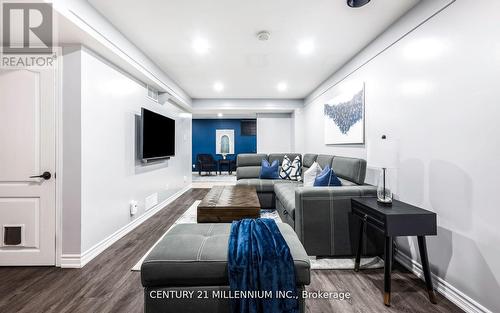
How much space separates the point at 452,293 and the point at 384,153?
1140mm

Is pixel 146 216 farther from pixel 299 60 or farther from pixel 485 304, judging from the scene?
pixel 485 304

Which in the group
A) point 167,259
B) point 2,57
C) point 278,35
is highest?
point 278,35

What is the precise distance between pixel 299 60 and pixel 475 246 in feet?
9.47

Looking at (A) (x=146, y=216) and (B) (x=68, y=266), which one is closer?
(B) (x=68, y=266)

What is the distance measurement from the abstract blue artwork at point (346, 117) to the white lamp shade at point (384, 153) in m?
1.19

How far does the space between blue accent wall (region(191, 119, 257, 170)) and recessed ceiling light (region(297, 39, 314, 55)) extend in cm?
731

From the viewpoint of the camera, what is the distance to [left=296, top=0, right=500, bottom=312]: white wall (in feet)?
4.82

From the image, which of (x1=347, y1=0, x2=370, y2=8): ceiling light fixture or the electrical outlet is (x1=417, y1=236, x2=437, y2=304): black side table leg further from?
the electrical outlet

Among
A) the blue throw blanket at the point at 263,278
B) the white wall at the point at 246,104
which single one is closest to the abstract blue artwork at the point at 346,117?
the white wall at the point at 246,104

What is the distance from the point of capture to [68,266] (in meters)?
2.21

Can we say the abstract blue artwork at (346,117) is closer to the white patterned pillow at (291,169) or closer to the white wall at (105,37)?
the white patterned pillow at (291,169)

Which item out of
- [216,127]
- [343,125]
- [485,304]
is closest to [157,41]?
[343,125]

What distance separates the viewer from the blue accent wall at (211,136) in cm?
1030

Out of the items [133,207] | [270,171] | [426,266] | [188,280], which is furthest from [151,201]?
[426,266]
